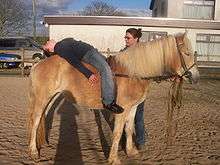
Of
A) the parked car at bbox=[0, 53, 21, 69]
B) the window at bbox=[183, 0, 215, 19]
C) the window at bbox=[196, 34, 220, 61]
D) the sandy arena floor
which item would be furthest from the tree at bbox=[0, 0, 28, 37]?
the sandy arena floor

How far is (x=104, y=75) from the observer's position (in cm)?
545

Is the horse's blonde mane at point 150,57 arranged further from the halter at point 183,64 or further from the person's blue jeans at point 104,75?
the person's blue jeans at point 104,75

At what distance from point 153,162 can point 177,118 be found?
346 centimetres

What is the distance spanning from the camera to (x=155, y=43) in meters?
5.53

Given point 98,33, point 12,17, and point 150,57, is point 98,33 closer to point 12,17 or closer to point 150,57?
point 150,57

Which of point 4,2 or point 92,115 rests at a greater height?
point 4,2

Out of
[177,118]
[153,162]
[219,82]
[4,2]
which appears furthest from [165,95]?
[4,2]

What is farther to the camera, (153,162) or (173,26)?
(173,26)

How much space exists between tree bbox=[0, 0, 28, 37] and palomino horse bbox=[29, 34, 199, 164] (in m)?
39.8

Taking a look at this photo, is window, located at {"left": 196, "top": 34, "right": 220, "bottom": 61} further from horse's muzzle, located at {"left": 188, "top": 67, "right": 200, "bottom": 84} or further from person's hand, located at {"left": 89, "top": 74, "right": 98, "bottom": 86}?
person's hand, located at {"left": 89, "top": 74, "right": 98, "bottom": 86}

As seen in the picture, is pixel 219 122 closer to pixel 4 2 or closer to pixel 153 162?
pixel 153 162

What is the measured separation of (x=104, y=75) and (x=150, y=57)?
714 millimetres

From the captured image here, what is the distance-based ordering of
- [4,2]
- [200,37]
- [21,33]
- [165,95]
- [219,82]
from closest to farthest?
[165,95]
[219,82]
[200,37]
[4,2]
[21,33]

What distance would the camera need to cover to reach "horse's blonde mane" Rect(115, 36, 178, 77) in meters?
5.50
